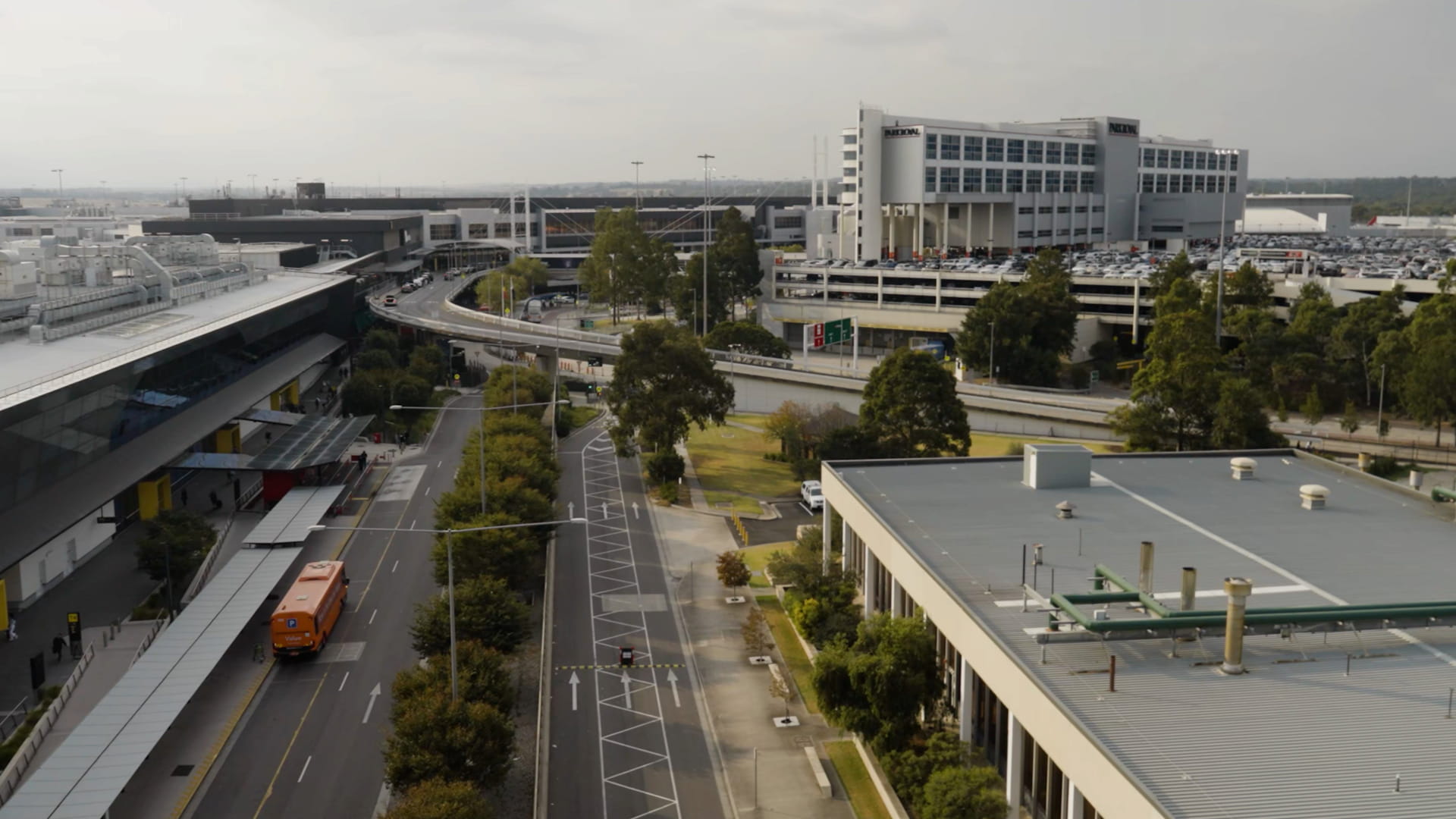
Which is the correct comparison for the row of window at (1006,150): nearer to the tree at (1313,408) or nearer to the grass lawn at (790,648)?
→ the tree at (1313,408)

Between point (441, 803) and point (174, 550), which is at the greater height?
point (174, 550)

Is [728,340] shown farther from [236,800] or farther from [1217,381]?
[236,800]

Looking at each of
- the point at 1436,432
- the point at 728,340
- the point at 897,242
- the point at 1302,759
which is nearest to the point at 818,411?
the point at 728,340

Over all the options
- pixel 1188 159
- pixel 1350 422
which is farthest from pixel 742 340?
pixel 1188 159

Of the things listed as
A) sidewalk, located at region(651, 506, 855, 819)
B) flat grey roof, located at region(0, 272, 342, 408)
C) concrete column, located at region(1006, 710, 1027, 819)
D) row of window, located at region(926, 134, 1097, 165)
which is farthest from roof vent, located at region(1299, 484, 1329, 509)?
row of window, located at region(926, 134, 1097, 165)

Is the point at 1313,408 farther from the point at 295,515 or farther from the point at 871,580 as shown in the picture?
the point at 295,515

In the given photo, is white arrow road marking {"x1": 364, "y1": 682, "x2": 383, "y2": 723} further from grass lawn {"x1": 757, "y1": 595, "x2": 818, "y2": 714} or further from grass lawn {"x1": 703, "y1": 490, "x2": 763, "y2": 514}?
grass lawn {"x1": 703, "y1": 490, "x2": 763, "y2": 514}

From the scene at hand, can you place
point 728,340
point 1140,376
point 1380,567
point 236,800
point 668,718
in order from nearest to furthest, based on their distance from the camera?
point 236,800 → point 1380,567 → point 668,718 → point 1140,376 → point 728,340
